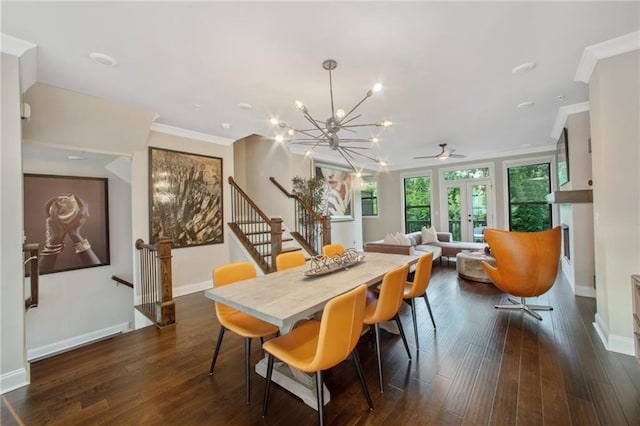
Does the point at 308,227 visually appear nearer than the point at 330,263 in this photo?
No

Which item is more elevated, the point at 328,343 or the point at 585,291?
the point at 328,343

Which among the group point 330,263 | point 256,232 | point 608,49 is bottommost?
point 330,263

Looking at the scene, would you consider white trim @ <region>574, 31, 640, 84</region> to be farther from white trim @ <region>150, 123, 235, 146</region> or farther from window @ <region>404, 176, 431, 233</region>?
window @ <region>404, 176, 431, 233</region>

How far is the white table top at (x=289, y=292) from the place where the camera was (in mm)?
1572

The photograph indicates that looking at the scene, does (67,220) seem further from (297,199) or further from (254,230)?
(297,199)

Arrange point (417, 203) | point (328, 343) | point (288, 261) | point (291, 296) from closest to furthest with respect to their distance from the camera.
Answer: point (328, 343) → point (291, 296) → point (288, 261) → point (417, 203)

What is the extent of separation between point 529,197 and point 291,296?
24.4ft

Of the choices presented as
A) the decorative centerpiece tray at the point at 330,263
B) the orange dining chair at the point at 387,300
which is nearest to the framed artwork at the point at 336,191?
the decorative centerpiece tray at the point at 330,263

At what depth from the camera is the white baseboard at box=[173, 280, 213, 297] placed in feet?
14.1

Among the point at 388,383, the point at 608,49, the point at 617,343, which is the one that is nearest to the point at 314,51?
the point at 608,49

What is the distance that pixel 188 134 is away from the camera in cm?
446

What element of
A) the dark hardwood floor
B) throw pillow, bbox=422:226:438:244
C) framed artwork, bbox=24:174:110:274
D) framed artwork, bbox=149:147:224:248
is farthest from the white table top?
throw pillow, bbox=422:226:438:244

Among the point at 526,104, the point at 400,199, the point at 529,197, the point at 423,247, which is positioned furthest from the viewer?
the point at 400,199

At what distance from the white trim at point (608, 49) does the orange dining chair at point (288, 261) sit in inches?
133
